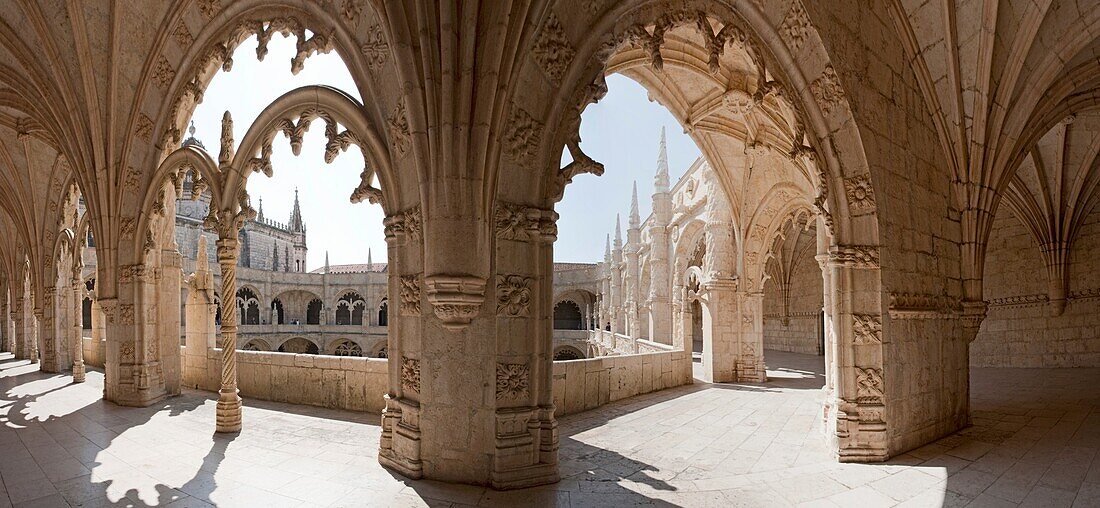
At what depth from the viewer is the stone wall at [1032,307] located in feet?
38.3

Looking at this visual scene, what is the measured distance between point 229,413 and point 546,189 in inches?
173

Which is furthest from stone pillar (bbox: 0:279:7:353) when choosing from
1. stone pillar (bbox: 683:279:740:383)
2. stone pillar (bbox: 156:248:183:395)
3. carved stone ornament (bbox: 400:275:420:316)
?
stone pillar (bbox: 683:279:740:383)

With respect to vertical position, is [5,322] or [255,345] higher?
[5,322]

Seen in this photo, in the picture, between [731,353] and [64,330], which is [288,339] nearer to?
[64,330]

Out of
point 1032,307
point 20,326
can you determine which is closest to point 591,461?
point 1032,307

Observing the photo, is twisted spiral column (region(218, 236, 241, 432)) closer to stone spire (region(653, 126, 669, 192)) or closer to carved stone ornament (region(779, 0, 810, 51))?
carved stone ornament (region(779, 0, 810, 51))

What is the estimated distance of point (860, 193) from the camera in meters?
5.25

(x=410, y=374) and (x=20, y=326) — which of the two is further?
(x=20, y=326)

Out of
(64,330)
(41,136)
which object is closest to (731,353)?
(41,136)

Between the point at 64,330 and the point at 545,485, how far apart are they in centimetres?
1359

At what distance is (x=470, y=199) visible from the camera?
12.8 feet

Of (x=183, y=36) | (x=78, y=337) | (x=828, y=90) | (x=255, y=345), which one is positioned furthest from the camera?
(x=255, y=345)

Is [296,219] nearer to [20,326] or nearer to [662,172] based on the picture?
[20,326]

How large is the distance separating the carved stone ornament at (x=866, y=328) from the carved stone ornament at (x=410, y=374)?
423cm
